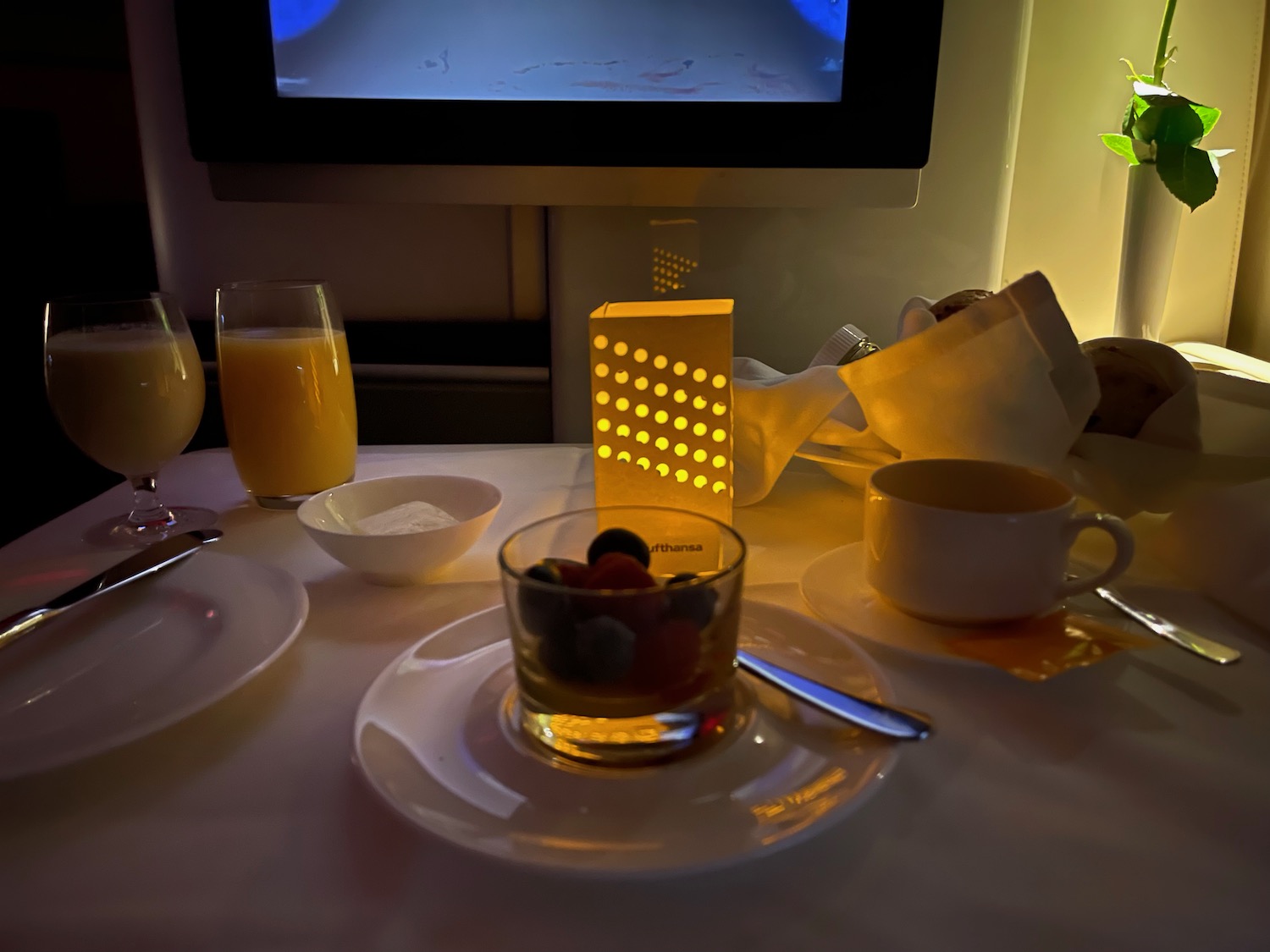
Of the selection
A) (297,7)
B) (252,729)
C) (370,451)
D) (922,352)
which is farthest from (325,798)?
(297,7)

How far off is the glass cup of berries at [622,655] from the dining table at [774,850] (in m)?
0.06

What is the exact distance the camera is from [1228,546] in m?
0.53

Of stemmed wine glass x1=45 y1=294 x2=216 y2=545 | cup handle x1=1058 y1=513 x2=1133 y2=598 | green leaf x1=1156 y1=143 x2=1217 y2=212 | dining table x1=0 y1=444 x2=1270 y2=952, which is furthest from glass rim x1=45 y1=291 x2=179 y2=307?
green leaf x1=1156 y1=143 x2=1217 y2=212

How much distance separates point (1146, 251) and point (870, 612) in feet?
2.65

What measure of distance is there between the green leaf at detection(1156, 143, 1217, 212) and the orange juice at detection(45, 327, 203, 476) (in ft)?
3.51

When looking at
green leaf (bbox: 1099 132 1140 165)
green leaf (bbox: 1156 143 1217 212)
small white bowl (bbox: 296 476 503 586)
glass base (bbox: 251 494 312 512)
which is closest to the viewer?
small white bowl (bbox: 296 476 503 586)

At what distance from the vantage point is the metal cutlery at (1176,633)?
1.47 ft

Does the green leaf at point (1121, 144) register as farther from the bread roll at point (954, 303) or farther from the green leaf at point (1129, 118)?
the bread roll at point (954, 303)

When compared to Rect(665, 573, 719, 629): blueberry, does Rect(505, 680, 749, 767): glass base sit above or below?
below

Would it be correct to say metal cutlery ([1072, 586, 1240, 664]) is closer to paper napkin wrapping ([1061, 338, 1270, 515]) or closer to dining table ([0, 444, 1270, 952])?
dining table ([0, 444, 1270, 952])

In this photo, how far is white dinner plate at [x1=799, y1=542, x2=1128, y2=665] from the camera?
1.56 ft

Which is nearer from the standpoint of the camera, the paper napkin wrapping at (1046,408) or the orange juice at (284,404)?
the paper napkin wrapping at (1046,408)

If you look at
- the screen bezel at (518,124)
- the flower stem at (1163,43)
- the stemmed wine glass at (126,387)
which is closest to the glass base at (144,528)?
the stemmed wine glass at (126,387)

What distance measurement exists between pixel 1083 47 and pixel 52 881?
4.42 ft
